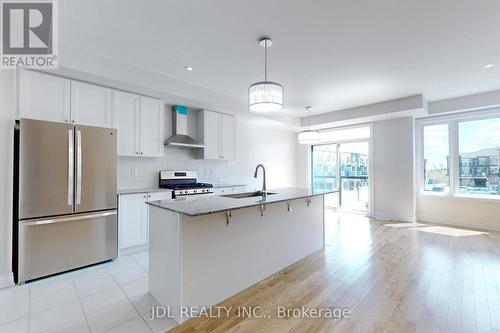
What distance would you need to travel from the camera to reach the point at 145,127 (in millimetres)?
3822

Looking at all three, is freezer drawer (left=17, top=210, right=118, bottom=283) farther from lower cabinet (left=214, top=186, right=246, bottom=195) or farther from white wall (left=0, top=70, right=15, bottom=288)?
lower cabinet (left=214, top=186, right=246, bottom=195)

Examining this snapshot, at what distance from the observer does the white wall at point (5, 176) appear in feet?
8.27

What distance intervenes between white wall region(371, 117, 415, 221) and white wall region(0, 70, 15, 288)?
22.0 feet

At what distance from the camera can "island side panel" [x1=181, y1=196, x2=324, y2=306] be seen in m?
2.04

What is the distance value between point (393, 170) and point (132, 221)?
5.66 metres

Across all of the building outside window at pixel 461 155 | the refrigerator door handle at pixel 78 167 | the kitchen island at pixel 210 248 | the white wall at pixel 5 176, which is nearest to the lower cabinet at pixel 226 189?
the kitchen island at pixel 210 248

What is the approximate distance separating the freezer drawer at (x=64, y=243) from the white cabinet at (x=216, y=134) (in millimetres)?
2148

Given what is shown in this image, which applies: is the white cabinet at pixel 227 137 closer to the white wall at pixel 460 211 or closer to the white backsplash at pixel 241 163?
the white backsplash at pixel 241 163

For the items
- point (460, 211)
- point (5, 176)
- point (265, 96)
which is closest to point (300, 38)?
point (265, 96)

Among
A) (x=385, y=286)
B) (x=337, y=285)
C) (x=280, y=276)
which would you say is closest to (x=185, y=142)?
(x=280, y=276)

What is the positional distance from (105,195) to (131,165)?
97 centimetres

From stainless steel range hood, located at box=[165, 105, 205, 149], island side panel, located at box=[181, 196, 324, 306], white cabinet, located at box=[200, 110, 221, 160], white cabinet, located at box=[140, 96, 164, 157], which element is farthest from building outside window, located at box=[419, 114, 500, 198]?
white cabinet, located at box=[140, 96, 164, 157]

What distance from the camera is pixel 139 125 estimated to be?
3.75 meters

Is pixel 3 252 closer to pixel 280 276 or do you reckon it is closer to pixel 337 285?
pixel 280 276
